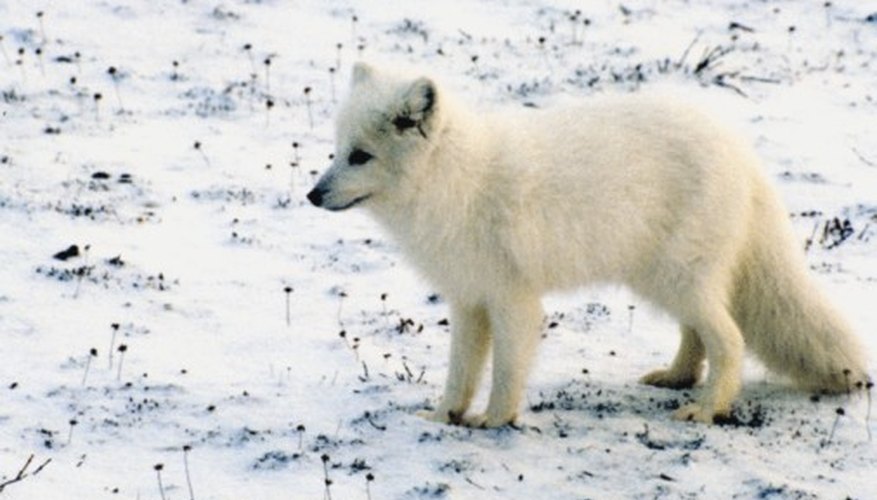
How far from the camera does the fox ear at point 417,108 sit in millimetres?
6617

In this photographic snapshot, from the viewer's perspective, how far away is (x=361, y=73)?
7109mm

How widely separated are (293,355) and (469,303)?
1.60 metres

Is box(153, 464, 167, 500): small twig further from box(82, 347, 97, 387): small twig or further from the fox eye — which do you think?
the fox eye

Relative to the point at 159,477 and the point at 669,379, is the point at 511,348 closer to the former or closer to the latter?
the point at 669,379

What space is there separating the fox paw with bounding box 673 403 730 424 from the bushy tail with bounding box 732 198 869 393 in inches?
23.3

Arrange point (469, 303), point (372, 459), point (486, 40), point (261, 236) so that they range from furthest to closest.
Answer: point (486, 40), point (261, 236), point (469, 303), point (372, 459)

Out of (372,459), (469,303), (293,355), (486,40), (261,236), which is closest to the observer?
(372,459)

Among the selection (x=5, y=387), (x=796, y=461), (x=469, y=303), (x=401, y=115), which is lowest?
(x=5, y=387)

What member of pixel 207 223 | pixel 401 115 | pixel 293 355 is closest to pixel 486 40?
pixel 207 223

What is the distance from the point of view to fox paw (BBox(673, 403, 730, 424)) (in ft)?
24.2

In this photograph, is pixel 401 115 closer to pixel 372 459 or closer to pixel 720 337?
pixel 372 459

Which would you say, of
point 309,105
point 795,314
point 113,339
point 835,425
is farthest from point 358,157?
point 309,105

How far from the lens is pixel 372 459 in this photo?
662 cm

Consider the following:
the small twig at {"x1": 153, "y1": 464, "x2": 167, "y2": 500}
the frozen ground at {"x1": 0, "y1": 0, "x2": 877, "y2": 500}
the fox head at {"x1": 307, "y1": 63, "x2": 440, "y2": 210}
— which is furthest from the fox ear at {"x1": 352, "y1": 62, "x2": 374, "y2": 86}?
the small twig at {"x1": 153, "y1": 464, "x2": 167, "y2": 500}
